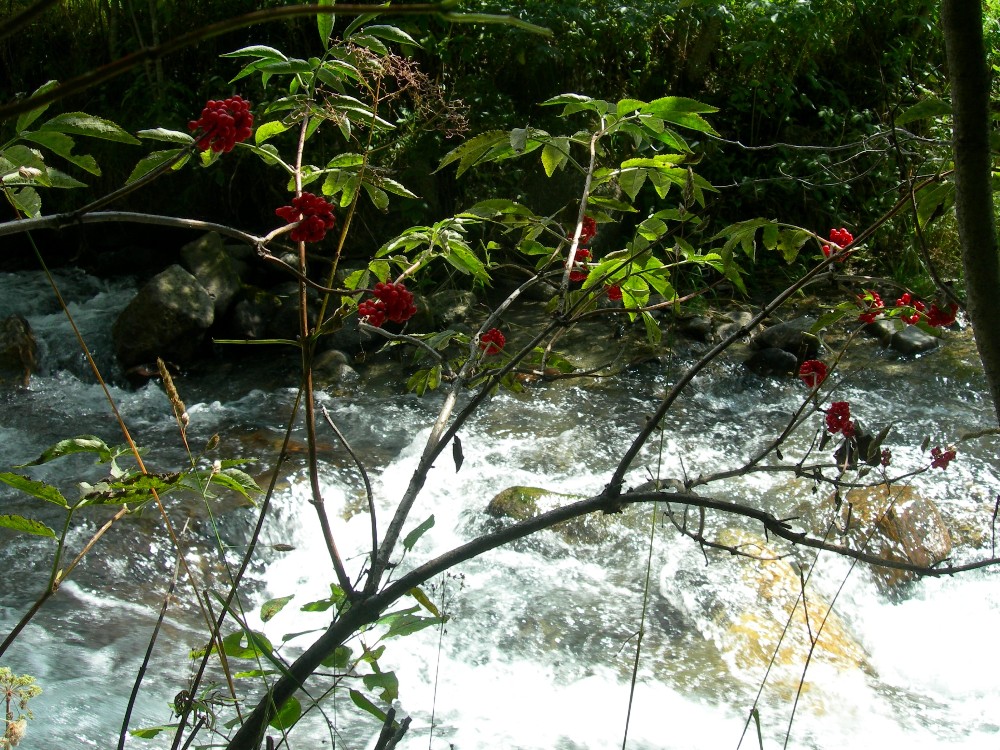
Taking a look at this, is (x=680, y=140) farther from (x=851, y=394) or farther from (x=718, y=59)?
(x=718, y=59)

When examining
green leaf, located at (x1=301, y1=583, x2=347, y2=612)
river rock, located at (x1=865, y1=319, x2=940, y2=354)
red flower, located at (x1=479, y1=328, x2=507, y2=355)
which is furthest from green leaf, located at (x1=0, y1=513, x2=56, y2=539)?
river rock, located at (x1=865, y1=319, x2=940, y2=354)

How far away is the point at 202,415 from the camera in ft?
16.6

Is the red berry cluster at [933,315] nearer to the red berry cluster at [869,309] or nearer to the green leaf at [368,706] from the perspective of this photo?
the red berry cluster at [869,309]

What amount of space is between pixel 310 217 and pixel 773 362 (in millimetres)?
4676

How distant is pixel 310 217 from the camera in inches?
39.2

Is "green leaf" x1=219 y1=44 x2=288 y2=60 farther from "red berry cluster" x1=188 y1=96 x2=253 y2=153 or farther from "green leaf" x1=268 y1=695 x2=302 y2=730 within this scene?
"green leaf" x1=268 y1=695 x2=302 y2=730

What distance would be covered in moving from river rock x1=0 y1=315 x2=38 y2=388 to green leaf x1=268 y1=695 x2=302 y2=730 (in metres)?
4.96

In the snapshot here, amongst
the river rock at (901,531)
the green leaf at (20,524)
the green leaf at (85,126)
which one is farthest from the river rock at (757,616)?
the green leaf at (85,126)

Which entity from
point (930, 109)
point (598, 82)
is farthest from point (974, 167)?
point (598, 82)

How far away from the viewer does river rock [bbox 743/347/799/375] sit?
5.30 meters

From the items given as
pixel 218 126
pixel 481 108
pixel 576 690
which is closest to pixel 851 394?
pixel 576 690

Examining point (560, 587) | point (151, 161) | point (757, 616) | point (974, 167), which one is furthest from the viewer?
point (560, 587)

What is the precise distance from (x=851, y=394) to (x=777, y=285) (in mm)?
1646

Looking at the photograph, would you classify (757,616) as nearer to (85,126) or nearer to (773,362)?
(773,362)
